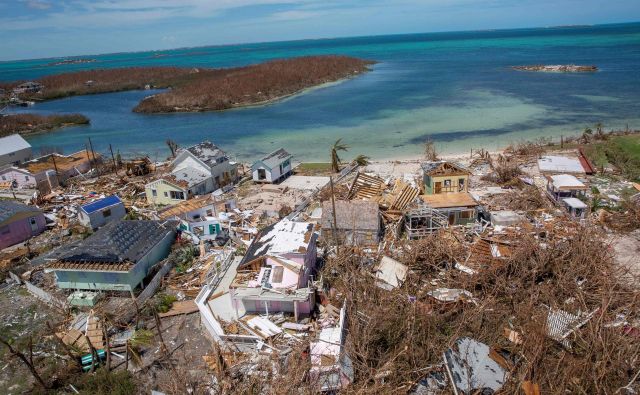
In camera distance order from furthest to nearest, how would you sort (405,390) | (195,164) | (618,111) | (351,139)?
A: (618,111) → (351,139) → (195,164) → (405,390)

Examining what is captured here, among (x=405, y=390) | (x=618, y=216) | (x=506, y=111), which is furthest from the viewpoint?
(x=506, y=111)

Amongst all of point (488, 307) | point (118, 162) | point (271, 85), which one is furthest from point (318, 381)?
point (271, 85)

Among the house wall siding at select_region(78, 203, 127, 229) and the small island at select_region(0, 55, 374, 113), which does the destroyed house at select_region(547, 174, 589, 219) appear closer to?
the house wall siding at select_region(78, 203, 127, 229)

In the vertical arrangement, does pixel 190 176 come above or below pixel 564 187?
above

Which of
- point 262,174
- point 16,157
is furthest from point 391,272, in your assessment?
point 16,157

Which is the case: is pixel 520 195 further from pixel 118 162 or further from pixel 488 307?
pixel 118 162

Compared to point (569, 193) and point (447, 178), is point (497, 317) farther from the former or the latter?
point (569, 193)
